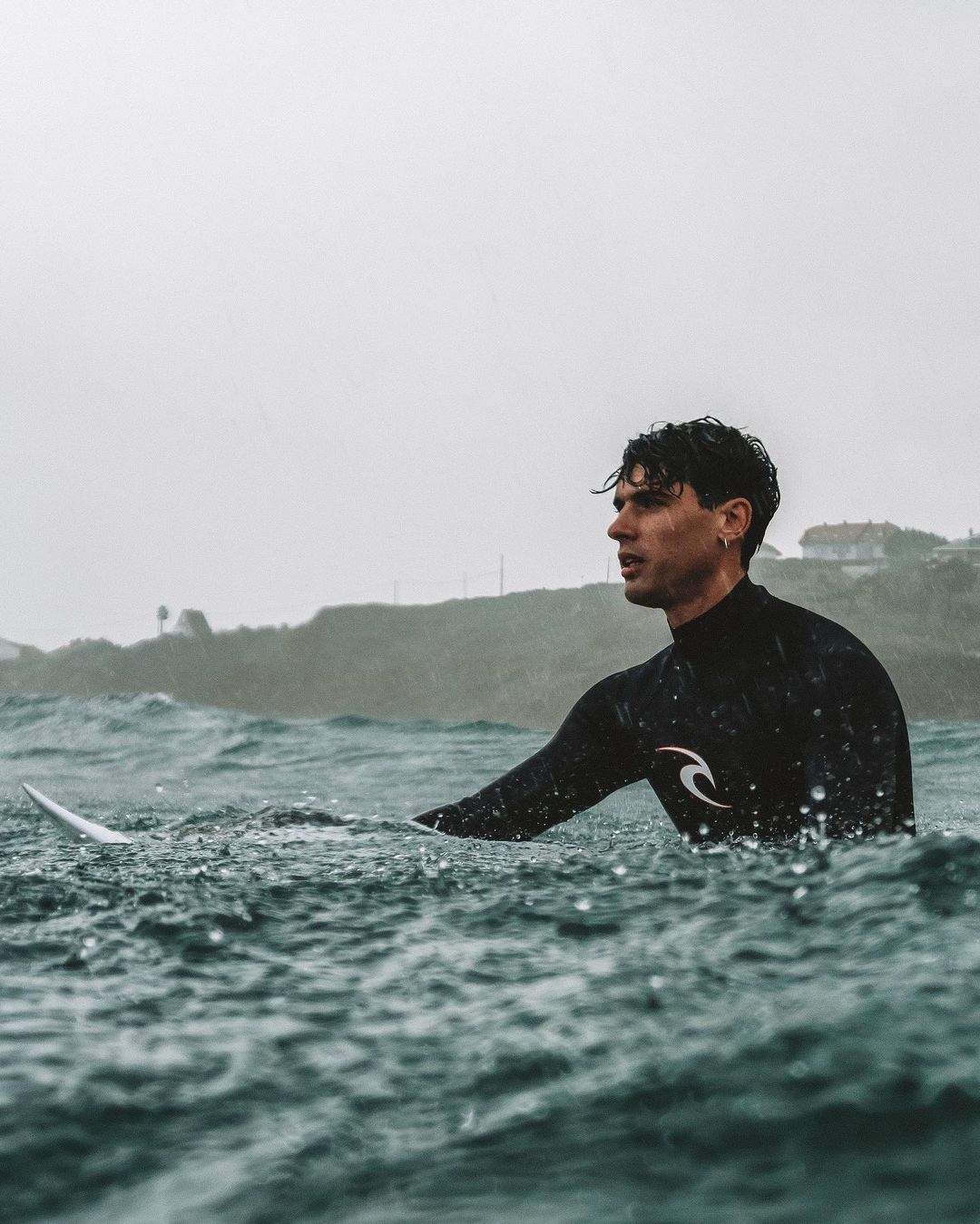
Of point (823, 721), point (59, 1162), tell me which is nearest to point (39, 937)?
point (59, 1162)

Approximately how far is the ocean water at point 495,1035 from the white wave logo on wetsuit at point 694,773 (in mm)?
263

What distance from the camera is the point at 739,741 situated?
370cm

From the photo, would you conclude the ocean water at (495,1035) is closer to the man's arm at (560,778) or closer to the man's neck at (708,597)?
the man's arm at (560,778)

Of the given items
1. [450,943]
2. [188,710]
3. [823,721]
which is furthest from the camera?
[188,710]

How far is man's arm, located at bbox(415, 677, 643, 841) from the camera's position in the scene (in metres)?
4.17

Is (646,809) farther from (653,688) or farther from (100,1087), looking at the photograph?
(100,1087)

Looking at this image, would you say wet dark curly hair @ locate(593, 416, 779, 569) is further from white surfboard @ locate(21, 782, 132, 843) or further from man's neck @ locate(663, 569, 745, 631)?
white surfboard @ locate(21, 782, 132, 843)

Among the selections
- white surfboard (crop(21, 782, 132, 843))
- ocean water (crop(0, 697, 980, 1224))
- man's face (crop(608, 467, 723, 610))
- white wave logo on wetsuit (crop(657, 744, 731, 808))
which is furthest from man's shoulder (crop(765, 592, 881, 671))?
white surfboard (crop(21, 782, 132, 843))

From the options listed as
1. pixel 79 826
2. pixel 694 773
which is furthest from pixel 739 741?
pixel 79 826

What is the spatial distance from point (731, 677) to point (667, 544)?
0.46m

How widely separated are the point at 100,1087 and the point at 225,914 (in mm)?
1083

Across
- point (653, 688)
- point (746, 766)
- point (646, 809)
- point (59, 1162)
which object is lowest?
point (646, 809)

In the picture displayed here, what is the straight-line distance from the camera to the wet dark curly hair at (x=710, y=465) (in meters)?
3.75

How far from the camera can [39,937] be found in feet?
9.07
